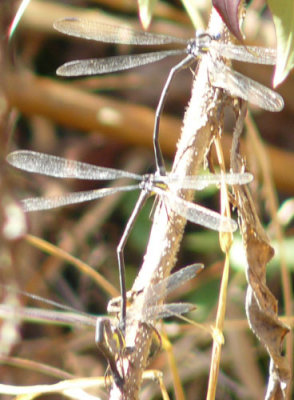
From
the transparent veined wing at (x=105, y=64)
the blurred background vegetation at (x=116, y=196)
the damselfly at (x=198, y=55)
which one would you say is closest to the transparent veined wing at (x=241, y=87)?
the damselfly at (x=198, y=55)

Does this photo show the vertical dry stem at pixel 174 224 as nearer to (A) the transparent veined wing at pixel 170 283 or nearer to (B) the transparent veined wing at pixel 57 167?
(A) the transparent veined wing at pixel 170 283

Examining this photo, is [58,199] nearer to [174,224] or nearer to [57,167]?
[57,167]

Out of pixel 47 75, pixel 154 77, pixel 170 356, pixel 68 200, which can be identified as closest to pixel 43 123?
pixel 47 75

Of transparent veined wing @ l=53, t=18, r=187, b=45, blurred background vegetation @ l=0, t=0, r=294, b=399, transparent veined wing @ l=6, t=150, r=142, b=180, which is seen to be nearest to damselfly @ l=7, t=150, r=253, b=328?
transparent veined wing @ l=6, t=150, r=142, b=180

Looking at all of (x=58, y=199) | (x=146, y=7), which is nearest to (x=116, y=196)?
(x=58, y=199)

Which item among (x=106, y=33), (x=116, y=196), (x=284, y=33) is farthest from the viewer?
(x=116, y=196)
